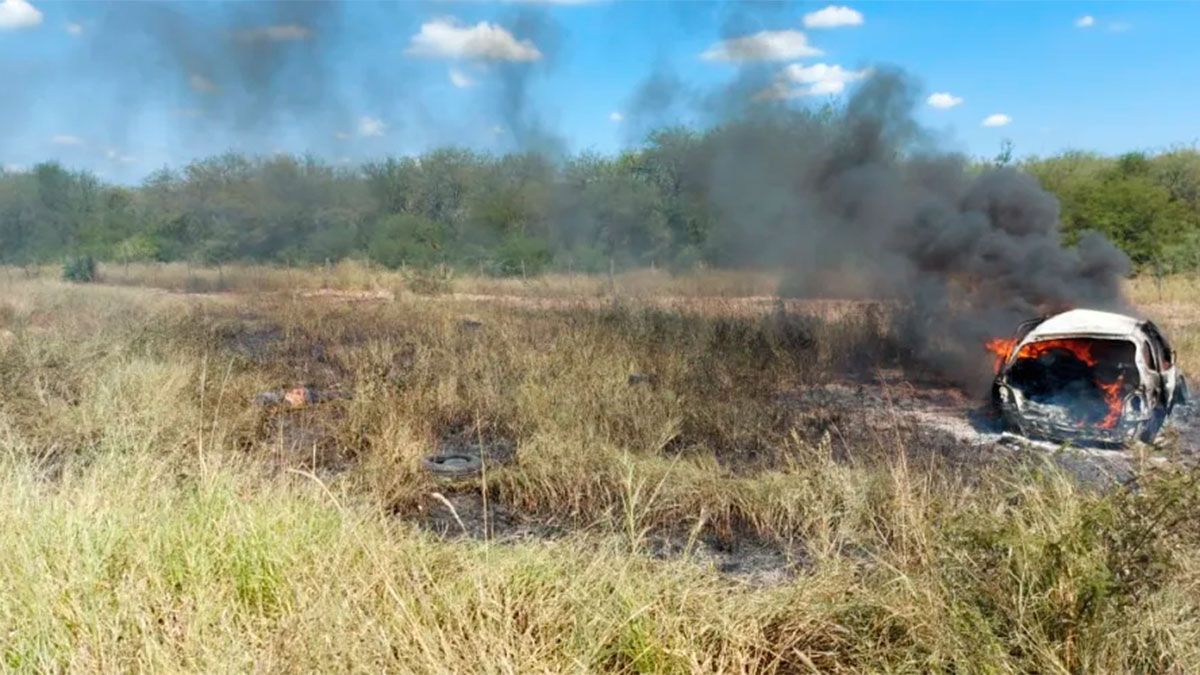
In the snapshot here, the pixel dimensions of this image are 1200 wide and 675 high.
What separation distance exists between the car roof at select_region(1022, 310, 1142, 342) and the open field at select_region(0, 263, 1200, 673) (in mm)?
1546

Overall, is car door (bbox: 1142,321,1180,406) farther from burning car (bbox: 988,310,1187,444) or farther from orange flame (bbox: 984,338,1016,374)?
orange flame (bbox: 984,338,1016,374)

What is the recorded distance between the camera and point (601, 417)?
851 centimetres

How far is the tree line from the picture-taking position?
22047 mm

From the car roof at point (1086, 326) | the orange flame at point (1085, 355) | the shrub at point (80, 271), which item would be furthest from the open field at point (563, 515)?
the shrub at point (80, 271)

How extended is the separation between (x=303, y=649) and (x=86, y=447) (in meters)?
4.63

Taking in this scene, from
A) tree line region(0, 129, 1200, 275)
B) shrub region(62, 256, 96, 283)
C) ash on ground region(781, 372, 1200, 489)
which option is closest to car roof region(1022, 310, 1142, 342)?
ash on ground region(781, 372, 1200, 489)

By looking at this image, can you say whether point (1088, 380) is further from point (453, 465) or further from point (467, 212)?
point (467, 212)

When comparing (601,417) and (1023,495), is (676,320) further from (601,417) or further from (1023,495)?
(1023,495)

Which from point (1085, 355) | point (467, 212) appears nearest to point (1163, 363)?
point (1085, 355)

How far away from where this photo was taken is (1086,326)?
891cm

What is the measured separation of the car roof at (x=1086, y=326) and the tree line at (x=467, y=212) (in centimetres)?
796

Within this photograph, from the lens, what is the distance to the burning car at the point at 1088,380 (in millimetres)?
8523

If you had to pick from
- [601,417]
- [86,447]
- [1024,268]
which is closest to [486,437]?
[601,417]

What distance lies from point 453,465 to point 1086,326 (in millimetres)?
6770
